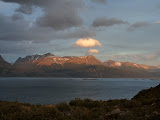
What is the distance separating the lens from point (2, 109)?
13055 millimetres

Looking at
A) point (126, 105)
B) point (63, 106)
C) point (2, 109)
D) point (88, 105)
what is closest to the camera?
point (2, 109)

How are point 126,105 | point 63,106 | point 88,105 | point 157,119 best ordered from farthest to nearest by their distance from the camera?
point 88,105 → point 126,105 → point 63,106 → point 157,119

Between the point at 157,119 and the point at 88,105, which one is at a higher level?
the point at 157,119

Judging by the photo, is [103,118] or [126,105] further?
[126,105]

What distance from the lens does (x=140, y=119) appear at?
9992mm

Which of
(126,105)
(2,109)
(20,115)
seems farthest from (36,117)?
(126,105)

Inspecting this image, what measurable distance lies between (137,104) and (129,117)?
290 inches

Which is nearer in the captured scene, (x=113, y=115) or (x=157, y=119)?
(x=157, y=119)

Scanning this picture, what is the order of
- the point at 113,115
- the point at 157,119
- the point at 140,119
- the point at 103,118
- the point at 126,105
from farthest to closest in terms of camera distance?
the point at 126,105, the point at 113,115, the point at 103,118, the point at 140,119, the point at 157,119

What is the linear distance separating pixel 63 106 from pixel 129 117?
632cm

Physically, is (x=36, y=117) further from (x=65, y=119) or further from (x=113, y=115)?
(x=113, y=115)

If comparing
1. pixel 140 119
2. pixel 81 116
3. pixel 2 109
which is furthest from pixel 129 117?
pixel 2 109

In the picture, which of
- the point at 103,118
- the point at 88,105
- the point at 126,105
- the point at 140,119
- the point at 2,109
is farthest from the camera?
the point at 88,105

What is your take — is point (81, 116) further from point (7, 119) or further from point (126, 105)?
point (126, 105)
